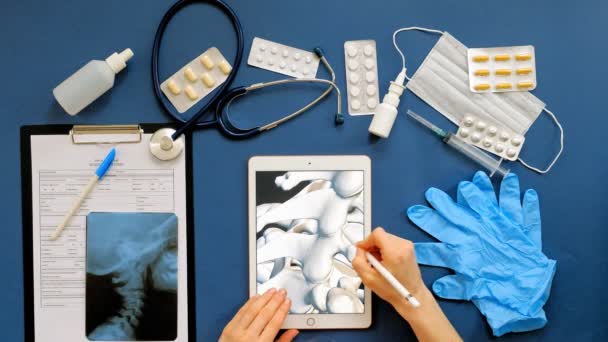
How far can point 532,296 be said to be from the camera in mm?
925

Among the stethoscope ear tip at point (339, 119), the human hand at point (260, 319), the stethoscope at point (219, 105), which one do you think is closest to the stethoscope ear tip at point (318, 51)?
the stethoscope at point (219, 105)

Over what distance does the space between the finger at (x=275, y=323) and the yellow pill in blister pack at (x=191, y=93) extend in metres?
0.41

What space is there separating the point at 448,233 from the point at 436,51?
34 cm

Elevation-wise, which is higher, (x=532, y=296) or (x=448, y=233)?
(x=448, y=233)

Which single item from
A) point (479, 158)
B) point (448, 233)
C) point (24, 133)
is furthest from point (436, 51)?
point (24, 133)

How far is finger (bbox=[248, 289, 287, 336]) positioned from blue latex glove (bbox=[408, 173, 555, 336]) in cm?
27

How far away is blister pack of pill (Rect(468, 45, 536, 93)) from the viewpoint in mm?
957

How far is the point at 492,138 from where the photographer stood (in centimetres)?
96

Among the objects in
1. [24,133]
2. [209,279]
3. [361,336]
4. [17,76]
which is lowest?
[361,336]

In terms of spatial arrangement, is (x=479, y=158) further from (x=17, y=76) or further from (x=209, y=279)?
(x=17, y=76)

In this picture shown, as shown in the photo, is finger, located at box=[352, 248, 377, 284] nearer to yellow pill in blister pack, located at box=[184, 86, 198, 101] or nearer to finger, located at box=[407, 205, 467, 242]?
finger, located at box=[407, 205, 467, 242]

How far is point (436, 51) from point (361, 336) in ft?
1.82

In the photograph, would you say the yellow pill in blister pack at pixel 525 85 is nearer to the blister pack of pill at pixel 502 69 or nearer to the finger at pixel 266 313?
the blister pack of pill at pixel 502 69

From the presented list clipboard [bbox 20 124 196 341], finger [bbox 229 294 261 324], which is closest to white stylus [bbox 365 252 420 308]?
finger [bbox 229 294 261 324]
